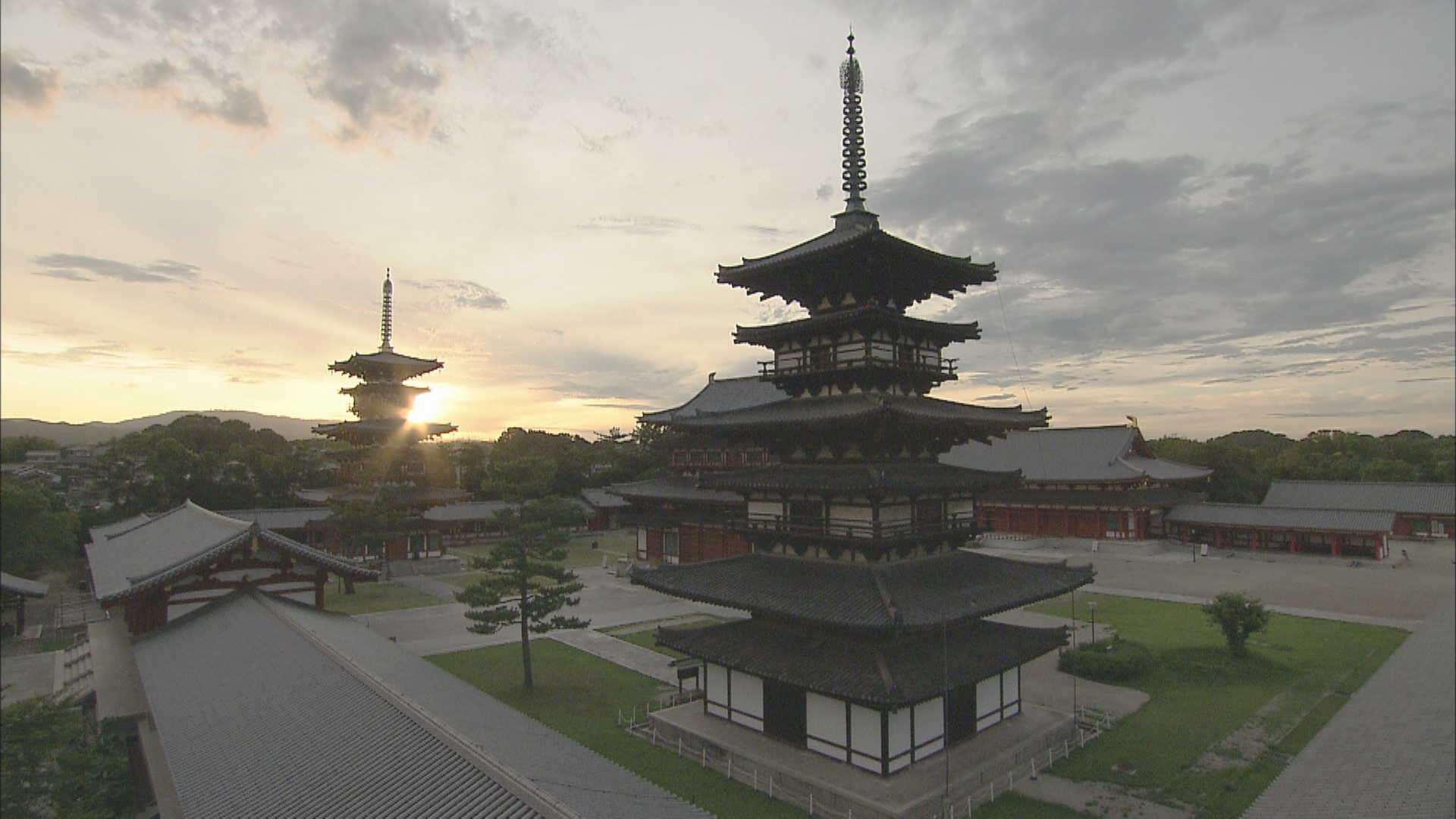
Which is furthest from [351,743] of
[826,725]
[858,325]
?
[858,325]

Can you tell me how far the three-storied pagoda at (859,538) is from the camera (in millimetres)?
16719

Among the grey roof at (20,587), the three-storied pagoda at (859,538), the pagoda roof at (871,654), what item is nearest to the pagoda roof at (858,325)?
the three-storied pagoda at (859,538)

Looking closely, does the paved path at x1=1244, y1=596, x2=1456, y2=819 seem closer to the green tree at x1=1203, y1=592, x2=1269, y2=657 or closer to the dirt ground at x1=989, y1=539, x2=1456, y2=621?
the green tree at x1=1203, y1=592, x2=1269, y2=657

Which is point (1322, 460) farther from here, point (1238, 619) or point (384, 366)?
point (384, 366)

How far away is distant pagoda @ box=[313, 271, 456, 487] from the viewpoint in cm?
5206

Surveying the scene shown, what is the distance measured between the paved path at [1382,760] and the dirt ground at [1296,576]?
484 inches

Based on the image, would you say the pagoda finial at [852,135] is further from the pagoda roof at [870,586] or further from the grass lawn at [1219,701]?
the grass lawn at [1219,701]

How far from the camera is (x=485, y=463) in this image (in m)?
94.4

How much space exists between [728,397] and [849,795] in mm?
35220

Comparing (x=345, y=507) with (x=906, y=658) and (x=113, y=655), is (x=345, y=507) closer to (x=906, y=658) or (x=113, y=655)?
(x=113, y=655)

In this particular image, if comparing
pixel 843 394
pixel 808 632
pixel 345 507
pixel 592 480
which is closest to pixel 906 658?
pixel 808 632

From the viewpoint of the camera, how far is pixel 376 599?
40688 millimetres

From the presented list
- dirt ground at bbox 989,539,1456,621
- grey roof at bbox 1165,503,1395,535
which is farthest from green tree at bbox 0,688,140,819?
grey roof at bbox 1165,503,1395,535

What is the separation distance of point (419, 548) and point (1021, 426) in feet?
149
